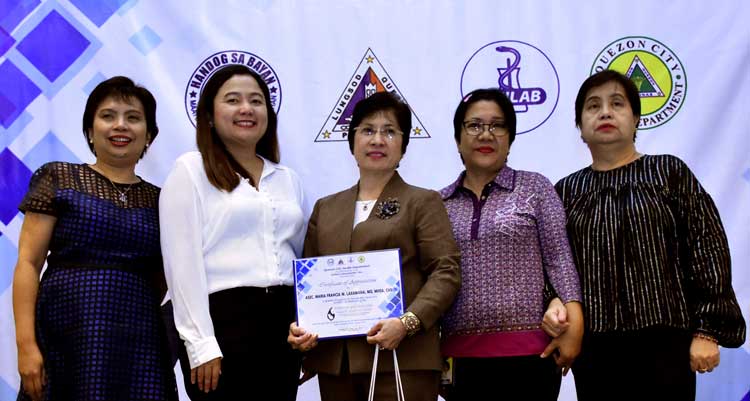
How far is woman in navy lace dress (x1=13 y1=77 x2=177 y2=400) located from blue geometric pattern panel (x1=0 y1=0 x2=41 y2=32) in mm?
1305

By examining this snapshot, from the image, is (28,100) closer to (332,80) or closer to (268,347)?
(332,80)

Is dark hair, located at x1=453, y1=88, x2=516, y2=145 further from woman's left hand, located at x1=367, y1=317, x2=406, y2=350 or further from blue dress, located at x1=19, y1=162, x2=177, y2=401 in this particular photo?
blue dress, located at x1=19, y1=162, x2=177, y2=401

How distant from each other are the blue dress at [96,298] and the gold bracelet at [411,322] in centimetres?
69

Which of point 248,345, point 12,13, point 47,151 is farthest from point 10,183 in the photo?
point 248,345

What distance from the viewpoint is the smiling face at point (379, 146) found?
1.98 metres

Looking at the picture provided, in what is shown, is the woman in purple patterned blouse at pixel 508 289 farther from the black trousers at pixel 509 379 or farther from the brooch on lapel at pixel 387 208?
the brooch on lapel at pixel 387 208

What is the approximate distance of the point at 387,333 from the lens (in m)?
1.75

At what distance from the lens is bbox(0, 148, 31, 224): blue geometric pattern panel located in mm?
2910

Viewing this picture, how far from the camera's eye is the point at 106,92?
2096mm

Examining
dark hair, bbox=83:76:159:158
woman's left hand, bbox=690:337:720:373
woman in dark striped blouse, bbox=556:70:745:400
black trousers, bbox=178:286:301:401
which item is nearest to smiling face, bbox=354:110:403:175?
black trousers, bbox=178:286:301:401

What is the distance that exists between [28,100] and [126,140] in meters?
1.17

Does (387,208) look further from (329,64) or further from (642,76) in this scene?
(642,76)

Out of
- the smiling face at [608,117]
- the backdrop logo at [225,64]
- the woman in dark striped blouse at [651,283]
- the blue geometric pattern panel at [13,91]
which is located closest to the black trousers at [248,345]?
the woman in dark striped blouse at [651,283]

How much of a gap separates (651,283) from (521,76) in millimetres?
1253
